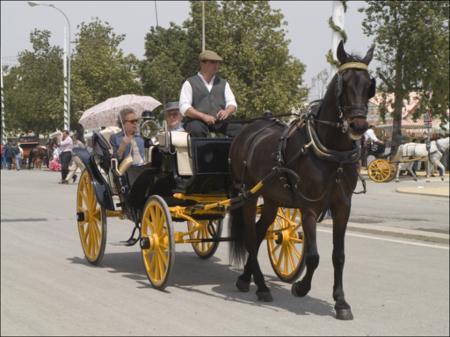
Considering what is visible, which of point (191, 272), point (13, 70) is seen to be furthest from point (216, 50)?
point (191, 272)

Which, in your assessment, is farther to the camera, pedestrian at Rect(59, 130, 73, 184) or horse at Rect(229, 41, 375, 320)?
pedestrian at Rect(59, 130, 73, 184)

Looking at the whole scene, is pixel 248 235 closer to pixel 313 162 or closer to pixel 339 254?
pixel 313 162

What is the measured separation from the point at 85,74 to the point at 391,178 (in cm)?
135

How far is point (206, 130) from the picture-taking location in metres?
Result: 3.85

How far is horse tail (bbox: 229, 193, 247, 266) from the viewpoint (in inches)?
305

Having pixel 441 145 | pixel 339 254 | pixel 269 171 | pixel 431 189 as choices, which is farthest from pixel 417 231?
pixel 339 254

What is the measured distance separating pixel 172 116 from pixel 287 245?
360 centimetres

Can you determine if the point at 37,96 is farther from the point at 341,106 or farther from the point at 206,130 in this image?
the point at 341,106

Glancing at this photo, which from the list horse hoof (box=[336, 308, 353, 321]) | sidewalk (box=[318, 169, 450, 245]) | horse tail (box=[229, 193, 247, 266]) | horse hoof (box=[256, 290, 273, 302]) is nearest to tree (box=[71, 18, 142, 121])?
horse hoof (box=[336, 308, 353, 321])

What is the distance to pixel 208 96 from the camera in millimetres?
3303

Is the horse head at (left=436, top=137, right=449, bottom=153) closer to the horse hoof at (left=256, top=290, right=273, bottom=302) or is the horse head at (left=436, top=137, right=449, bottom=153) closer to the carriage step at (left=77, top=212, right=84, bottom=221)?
the horse hoof at (left=256, top=290, right=273, bottom=302)

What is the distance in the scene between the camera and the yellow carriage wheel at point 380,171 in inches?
140

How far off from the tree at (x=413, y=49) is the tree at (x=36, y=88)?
4.33 feet

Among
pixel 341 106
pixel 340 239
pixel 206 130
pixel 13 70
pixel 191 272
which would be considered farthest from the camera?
pixel 191 272
